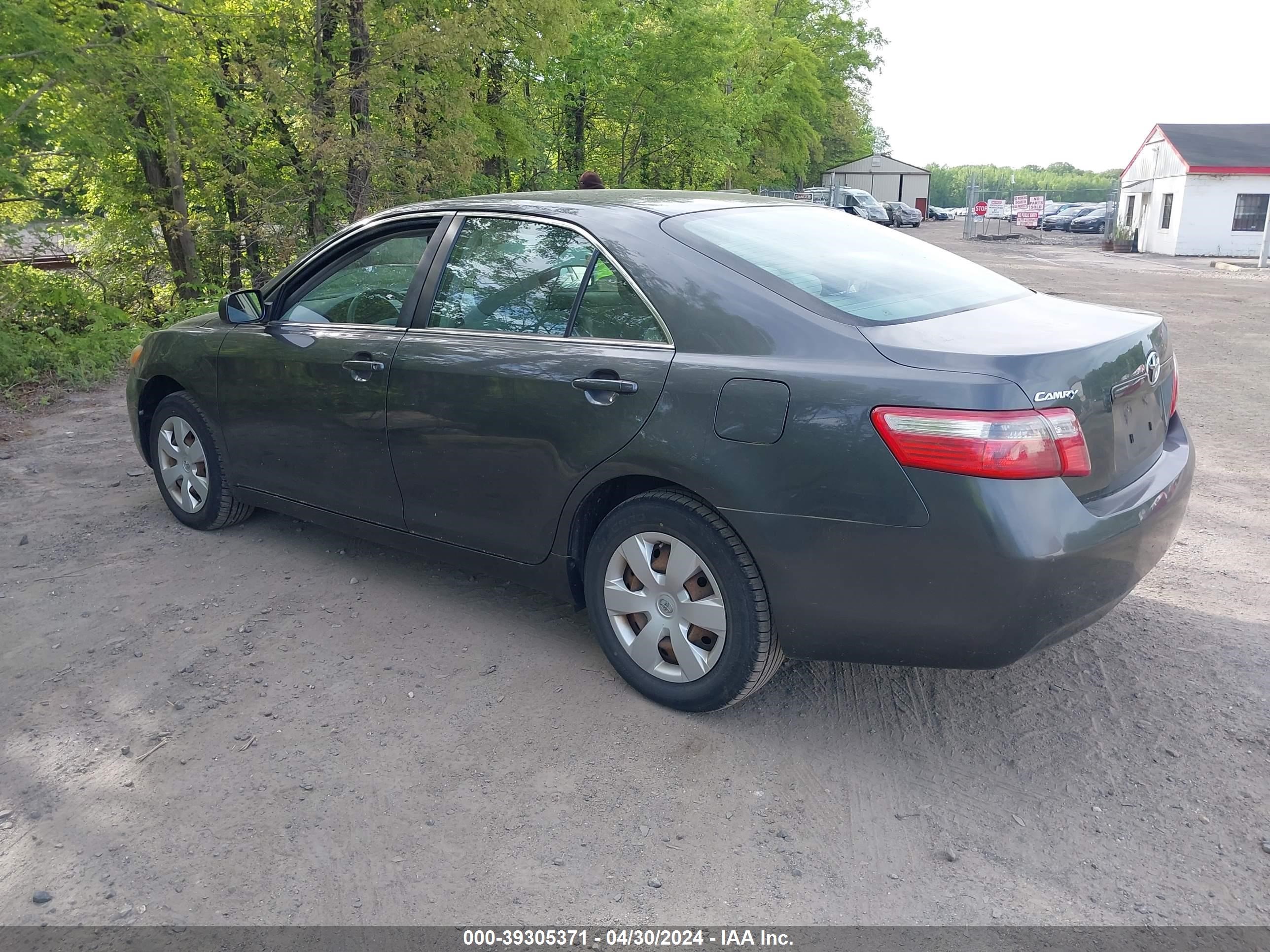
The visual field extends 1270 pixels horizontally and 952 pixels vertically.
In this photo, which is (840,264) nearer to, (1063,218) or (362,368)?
(362,368)

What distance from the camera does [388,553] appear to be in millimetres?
5062

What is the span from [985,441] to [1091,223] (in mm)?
54549

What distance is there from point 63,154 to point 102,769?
29.2ft

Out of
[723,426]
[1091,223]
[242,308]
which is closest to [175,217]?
[242,308]

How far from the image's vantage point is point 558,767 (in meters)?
3.20

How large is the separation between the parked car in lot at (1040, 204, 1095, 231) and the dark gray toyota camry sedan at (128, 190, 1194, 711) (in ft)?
176

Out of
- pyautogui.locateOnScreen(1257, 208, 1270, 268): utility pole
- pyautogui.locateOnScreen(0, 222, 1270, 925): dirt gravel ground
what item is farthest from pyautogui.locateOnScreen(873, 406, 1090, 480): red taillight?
pyautogui.locateOnScreen(1257, 208, 1270, 268): utility pole

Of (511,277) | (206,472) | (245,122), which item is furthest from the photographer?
(245,122)

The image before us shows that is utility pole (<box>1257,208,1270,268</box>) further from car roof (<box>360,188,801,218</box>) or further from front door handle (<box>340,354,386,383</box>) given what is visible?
front door handle (<box>340,354,386,383</box>)

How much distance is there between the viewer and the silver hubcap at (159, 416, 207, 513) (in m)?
5.17

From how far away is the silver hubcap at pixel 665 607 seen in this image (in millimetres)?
3285

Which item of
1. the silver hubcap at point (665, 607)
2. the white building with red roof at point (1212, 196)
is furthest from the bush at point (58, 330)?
the white building with red roof at point (1212, 196)

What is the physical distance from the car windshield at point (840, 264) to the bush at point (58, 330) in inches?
326

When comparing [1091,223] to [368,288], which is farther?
[1091,223]
